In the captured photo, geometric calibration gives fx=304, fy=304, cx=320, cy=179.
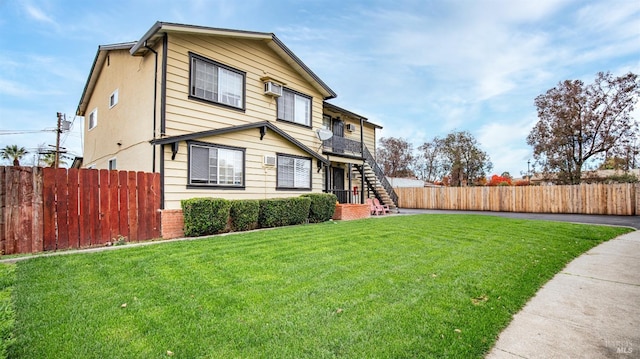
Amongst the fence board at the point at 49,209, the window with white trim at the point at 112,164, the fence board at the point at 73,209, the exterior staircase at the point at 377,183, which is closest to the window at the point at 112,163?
the window with white trim at the point at 112,164

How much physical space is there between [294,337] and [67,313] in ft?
7.74

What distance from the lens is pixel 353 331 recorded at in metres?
2.69

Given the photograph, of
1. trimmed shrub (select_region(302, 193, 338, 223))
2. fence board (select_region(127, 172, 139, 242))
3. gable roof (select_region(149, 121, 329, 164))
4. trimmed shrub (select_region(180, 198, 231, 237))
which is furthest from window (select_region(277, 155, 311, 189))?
fence board (select_region(127, 172, 139, 242))

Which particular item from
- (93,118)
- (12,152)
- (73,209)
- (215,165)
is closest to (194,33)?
(215,165)

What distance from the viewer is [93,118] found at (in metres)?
14.4

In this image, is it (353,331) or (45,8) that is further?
(45,8)

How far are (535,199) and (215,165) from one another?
58.9ft

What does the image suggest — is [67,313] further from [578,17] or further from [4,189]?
[578,17]

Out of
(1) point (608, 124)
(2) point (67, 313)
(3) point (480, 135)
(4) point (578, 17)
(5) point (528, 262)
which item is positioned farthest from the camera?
(3) point (480, 135)

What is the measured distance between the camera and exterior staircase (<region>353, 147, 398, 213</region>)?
58.5 ft

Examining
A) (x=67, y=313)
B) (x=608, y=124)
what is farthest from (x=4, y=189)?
(x=608, y=124)

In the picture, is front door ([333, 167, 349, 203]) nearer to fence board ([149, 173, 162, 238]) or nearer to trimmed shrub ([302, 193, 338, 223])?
trimmed shrub ([302, 193, 338, 223])

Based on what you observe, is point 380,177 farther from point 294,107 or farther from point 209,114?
point 209,114

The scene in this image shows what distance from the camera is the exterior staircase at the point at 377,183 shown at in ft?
58.5
